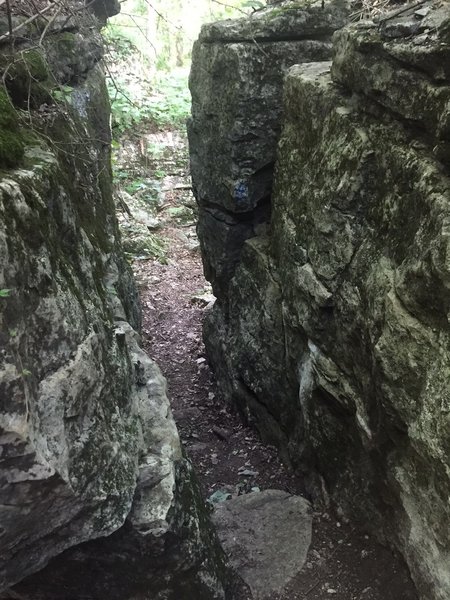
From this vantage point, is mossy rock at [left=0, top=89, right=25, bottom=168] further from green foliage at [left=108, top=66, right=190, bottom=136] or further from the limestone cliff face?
green foliage at [left=108, top=66, right=190, bottom=136]

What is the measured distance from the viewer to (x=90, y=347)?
3617 mm

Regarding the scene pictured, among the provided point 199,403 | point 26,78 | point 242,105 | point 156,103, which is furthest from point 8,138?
point 156,103

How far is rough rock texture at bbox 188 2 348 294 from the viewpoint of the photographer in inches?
273

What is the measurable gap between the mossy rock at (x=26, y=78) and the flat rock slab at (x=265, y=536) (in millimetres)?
4748

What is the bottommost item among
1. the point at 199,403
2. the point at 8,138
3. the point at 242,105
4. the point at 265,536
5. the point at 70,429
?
the point at 199,403

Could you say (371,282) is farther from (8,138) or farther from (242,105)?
(242,105)

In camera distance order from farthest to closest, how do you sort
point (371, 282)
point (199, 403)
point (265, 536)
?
point (199, 403) → point (265, 536) → point (371, 282)

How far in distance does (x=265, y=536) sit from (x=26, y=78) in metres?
5.26

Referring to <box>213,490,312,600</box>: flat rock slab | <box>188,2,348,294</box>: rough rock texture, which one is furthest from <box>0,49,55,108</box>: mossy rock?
<box>213,490,312,600</box>: flat rock slab

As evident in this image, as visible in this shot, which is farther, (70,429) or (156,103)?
(156,103)

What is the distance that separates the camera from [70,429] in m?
3.23

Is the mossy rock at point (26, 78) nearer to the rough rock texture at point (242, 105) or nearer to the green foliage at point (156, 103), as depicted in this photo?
the rough rock texture at point (242, 105)

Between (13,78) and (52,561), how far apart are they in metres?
3.99

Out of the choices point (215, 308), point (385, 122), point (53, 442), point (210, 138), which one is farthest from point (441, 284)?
point (215, 308)
